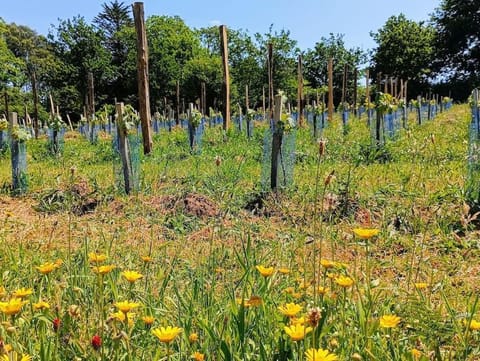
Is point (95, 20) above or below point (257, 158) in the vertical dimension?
above

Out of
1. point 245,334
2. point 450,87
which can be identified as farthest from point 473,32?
point 245,334

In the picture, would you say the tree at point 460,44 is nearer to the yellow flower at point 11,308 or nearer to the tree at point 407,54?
the tree at point 407,54

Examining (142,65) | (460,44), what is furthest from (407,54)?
(142,65)

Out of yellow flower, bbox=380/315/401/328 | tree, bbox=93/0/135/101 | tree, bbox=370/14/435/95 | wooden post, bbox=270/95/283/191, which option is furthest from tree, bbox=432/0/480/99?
yellow flower, bbox=380/315/401/328

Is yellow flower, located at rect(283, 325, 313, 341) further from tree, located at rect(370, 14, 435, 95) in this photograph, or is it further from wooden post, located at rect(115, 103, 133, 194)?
tree, located at rect(370, 14, 435, 95)

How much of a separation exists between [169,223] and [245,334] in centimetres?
312

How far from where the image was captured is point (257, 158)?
8.64m

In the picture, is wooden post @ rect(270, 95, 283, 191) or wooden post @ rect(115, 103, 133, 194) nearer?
wooden post @ rect(270, 95, 283, 191)

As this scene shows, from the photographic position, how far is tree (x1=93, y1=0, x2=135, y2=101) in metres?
41.3

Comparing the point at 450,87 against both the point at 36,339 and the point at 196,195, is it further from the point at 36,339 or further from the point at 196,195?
the point at 36,339

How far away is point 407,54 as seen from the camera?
41844mm

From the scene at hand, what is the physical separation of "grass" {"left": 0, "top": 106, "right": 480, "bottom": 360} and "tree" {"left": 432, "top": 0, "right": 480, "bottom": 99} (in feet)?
122

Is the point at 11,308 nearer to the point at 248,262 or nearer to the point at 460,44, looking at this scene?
the point at 248,262

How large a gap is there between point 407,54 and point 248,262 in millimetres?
44771
